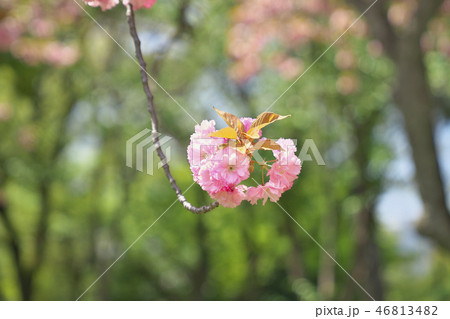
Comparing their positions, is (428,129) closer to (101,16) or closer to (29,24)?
(29,24)

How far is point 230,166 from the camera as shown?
4.66 feet

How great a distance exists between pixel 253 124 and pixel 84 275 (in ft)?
39.5

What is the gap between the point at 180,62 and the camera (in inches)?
385

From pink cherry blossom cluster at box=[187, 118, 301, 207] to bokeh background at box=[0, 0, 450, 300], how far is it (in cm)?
305

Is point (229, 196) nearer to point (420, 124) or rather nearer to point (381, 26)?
point (420, 124)

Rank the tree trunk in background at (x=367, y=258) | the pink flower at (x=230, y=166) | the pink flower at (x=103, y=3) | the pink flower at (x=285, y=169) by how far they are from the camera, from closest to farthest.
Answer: the pink flower at (x=230, y=166) → the pink flower at (x=285, y=169) → the pink flower at (x=103, y=3) → the tree trunk in background at (x=367, y=258)

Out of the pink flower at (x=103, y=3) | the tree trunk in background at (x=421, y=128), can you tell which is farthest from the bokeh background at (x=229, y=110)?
the pink flower at (x=103, y=3)

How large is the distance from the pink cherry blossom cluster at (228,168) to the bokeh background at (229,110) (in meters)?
3.05

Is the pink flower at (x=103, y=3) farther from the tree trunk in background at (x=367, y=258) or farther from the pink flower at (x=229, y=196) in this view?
the tree trunk in background at (x=367, y=258)

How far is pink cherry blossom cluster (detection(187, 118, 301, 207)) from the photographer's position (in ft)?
4.63

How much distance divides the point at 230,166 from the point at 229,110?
8351mm

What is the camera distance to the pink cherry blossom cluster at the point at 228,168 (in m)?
1.41

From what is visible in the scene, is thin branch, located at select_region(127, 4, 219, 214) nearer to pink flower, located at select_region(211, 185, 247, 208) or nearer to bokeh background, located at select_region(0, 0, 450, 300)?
pink flower, located at select_region(211, 185, 247, 208)

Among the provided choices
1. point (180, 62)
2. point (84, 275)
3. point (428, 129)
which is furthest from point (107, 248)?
point (428, 129)
